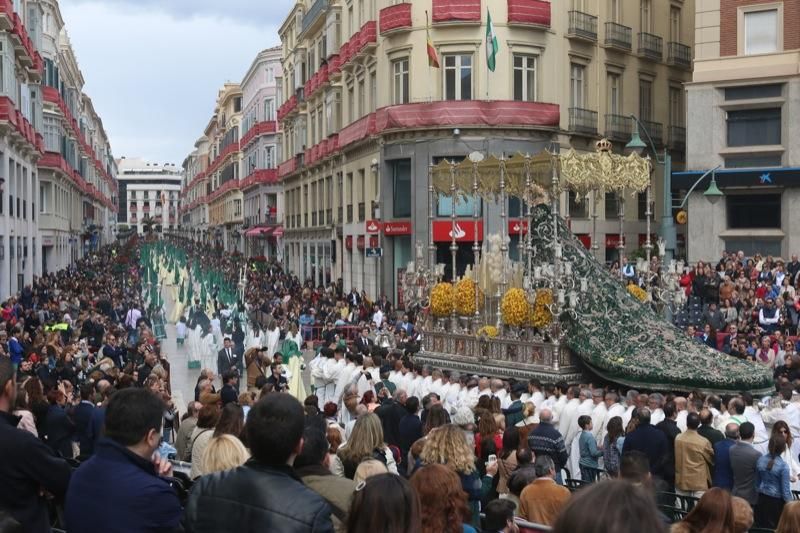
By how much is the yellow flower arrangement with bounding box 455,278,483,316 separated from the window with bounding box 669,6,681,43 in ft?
78.9

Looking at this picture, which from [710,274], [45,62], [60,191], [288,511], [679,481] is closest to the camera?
[288,511]

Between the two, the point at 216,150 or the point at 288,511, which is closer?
the point at 288,511

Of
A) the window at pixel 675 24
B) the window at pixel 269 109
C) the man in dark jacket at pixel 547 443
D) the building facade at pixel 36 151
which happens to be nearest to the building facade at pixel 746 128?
the window at pixel 675 24

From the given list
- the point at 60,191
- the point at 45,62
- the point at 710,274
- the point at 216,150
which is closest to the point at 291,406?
the point at 710,274

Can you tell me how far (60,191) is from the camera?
58.7 meters

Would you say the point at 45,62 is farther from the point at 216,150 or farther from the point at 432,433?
the point at 216,150

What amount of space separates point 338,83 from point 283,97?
20023 millimetres

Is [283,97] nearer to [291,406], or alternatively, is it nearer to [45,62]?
[45,62]

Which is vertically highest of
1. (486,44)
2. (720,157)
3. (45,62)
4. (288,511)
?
(45,62)

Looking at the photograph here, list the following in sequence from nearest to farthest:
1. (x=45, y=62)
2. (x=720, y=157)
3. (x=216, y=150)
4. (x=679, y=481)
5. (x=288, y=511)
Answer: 1. (x=288, y=511)
2. (x=679, y=481)
3. (x=720, y=157)
4. (x=45, y=62)
5. (x=216, y=150)

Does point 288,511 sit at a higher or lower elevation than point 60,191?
lower

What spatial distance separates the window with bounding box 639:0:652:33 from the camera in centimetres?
3916

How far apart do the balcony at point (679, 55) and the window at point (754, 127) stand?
27.9 feet

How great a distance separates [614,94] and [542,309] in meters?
21.7
